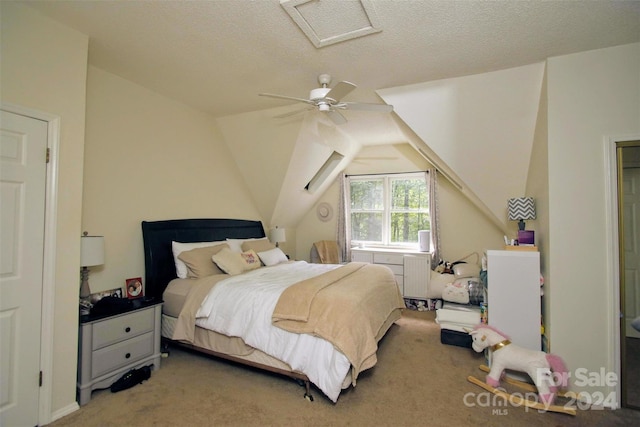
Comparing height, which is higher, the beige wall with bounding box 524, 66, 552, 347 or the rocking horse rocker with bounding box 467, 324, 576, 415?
the beige wall with bounding box 524, 66, 552, 347

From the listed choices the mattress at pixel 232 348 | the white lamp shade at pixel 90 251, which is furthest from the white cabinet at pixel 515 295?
the white lamp shade at pixel 90 251

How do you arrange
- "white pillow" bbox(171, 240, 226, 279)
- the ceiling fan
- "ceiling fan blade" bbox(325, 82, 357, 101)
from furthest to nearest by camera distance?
1. "white pillow" bbox(171, 240, 226, 279)
2. the ceiling fan
3. "ceiling fan blade" bbox(325, 82, 357, 101)

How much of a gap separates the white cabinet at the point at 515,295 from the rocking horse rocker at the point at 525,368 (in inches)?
5.7

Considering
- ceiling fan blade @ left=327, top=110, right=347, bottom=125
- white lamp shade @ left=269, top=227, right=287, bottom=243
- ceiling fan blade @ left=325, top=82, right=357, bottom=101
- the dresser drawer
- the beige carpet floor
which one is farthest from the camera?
white lamp shade @ left=269, top=227, right=287, bottom=243

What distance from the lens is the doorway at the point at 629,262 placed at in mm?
2230

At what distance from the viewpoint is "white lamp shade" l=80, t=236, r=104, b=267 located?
235 centimetres

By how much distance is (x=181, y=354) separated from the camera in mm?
3012

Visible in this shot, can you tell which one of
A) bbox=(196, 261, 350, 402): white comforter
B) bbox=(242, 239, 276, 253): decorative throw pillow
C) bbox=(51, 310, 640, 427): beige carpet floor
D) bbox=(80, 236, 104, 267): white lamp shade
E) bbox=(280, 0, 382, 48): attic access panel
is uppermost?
bbox=(280, 0, 382, 48): attic access panel

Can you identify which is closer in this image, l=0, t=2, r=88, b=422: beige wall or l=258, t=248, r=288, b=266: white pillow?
l=0, t=2, r=88, b=422: beige wall

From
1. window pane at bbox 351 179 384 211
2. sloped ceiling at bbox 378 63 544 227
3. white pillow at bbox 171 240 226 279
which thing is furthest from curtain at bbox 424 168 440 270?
white pillow at bbox 171 240 226 279

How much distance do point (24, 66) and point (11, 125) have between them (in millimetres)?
393

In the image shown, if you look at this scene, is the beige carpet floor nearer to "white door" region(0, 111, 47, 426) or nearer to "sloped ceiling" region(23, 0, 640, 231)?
"white door" region(0, 111, 47, 426)

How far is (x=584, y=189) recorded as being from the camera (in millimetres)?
2320

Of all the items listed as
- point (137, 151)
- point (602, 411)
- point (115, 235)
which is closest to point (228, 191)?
point (137, 151)
